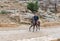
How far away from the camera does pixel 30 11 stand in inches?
1245

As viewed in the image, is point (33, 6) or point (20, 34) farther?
point (33, 6)

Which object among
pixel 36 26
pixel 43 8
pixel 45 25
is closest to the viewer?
pixel 36 26

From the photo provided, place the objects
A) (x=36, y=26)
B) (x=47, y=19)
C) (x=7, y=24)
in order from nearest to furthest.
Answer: (x=36, y=26) < (x=7, y=24) < (x=47, y=19)

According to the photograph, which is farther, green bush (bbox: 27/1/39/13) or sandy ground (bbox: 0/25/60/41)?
green bush (bbox: 27/1/39/13)

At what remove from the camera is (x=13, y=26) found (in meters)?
25.2

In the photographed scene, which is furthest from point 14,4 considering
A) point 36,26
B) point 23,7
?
point 36,26

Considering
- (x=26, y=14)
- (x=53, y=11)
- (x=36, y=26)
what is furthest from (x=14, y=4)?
(x=36, y=26)

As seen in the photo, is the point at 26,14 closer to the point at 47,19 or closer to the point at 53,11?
the point at 47,19

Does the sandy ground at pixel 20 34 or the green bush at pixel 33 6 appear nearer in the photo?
the sandy ground at pixel 20 34

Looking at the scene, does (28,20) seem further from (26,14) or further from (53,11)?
(53,11)

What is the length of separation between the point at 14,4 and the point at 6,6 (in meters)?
1.79

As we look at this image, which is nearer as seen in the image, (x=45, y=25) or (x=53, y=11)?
(x=45, y=25)

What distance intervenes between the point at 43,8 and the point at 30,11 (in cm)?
543

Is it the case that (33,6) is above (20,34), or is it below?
above
